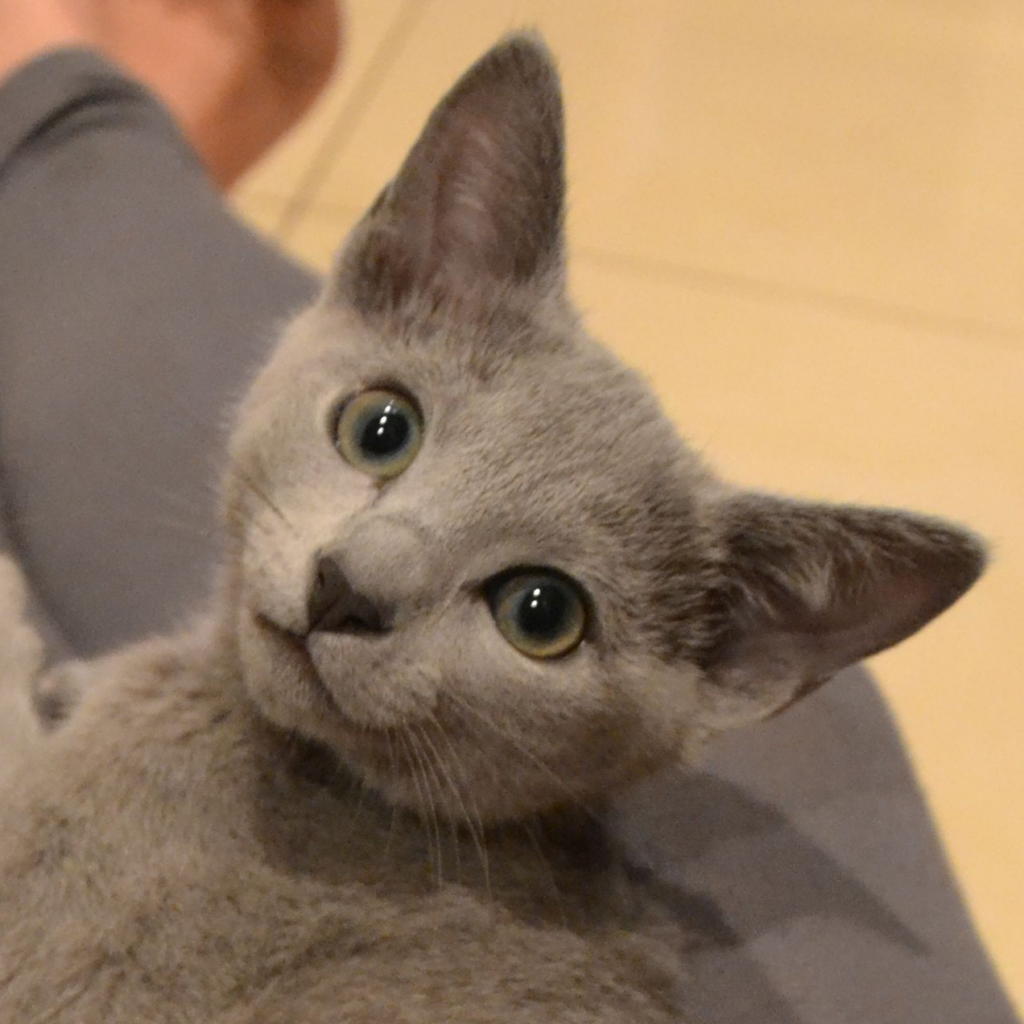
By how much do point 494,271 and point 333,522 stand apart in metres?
0.24

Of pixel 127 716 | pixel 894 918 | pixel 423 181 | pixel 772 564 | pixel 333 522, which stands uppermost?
pixel 423 181

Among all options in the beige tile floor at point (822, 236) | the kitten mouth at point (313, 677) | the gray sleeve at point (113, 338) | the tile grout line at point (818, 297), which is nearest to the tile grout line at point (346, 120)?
the beige tile floor at point (822, 236)

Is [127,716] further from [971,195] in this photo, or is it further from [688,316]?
[971,195]

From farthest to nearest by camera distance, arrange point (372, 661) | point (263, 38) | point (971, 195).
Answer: point (971, 195) < point (263, 38) < point (372, 661)

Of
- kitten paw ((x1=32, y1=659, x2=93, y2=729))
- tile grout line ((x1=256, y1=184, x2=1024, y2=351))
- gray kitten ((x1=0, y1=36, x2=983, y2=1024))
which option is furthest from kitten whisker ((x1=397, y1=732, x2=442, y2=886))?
tile grout line ((x1=256, y1=184, x2=1024, y2=351))

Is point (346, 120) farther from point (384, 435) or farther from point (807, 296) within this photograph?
point (384, 435)

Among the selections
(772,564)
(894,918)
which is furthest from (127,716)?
(894,918)

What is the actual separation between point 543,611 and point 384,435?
0.16m

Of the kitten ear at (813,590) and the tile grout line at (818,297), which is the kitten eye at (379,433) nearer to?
the kitten ear at (813,590)

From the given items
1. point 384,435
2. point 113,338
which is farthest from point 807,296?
point 384,435

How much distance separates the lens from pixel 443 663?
713 millimetres

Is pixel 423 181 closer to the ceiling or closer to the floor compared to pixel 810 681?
closer to the ceiling

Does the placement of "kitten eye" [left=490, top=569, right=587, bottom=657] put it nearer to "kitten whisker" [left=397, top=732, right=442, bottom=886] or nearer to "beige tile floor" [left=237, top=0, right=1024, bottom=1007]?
"kitten whisker" [left=397, top=732, right=442, bottom=886]

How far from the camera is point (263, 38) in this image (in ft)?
5.55
